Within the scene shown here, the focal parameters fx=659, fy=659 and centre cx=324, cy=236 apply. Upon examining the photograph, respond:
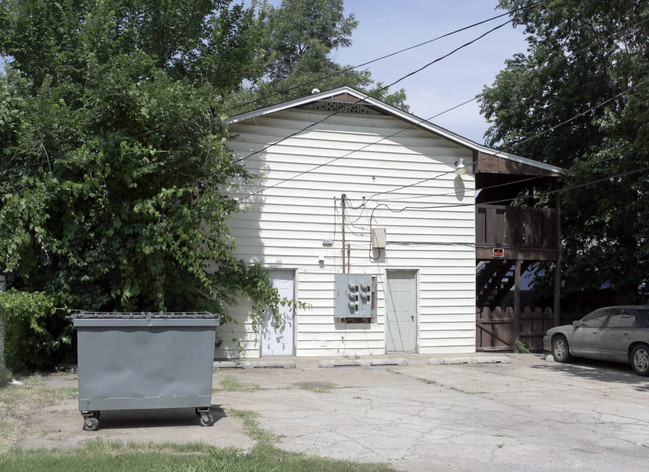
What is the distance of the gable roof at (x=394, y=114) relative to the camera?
649 inches

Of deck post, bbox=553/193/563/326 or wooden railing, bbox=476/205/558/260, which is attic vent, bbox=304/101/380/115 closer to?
wooden railing, bbox=476/205/558/260

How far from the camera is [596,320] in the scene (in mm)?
15680

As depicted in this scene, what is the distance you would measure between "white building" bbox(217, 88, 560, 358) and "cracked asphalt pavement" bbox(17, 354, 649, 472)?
268cm

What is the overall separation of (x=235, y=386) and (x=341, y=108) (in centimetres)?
830

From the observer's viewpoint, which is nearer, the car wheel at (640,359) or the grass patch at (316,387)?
the grass patch at (316,387)

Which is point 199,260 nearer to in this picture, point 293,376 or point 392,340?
point 293,376

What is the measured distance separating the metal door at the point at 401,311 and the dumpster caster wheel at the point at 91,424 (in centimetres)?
1015

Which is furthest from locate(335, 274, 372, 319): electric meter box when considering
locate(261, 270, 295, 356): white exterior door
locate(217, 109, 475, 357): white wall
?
locate(261, 270, 295, 356): white exterior door

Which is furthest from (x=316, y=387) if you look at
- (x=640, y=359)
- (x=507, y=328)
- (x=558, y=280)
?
(x=558, y=280)

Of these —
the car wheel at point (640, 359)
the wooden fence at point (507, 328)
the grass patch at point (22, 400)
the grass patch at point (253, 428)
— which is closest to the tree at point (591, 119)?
the wooden fence at point (507, 328)

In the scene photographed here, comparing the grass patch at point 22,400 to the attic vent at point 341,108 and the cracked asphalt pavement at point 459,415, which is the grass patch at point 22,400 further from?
the attic vent at point 341,108

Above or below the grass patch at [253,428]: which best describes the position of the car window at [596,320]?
above

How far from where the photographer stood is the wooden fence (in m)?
18.2

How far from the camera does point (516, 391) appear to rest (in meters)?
12.1
